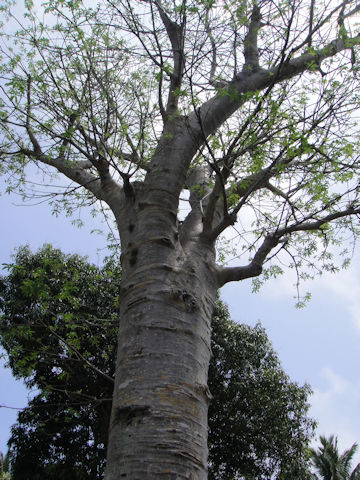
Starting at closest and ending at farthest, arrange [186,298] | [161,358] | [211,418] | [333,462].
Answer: [161,358] → [186,298] → [211,418] → [333,462]

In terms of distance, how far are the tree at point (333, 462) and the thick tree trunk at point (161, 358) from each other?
14889mm

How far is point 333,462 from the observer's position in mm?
15227

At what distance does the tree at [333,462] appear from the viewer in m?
14.9

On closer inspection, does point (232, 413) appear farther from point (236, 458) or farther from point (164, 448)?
point (164, 448)

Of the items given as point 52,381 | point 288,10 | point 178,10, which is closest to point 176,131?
point 178,10

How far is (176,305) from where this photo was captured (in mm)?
2457

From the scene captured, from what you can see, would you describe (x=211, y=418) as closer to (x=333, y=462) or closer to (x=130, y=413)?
(x=130, y=413)

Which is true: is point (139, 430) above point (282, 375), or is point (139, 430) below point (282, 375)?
below

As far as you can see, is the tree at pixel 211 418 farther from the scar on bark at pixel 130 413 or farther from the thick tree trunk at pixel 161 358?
the scar on bark at pixel 130 413

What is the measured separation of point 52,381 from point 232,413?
131 inches

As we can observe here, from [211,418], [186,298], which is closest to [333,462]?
[211,418]

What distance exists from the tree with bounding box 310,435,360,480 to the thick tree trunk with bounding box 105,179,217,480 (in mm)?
14889

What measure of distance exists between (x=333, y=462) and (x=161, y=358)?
16.1 m

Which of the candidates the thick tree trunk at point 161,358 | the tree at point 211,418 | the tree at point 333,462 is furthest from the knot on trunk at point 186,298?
the tree at point 333,462
